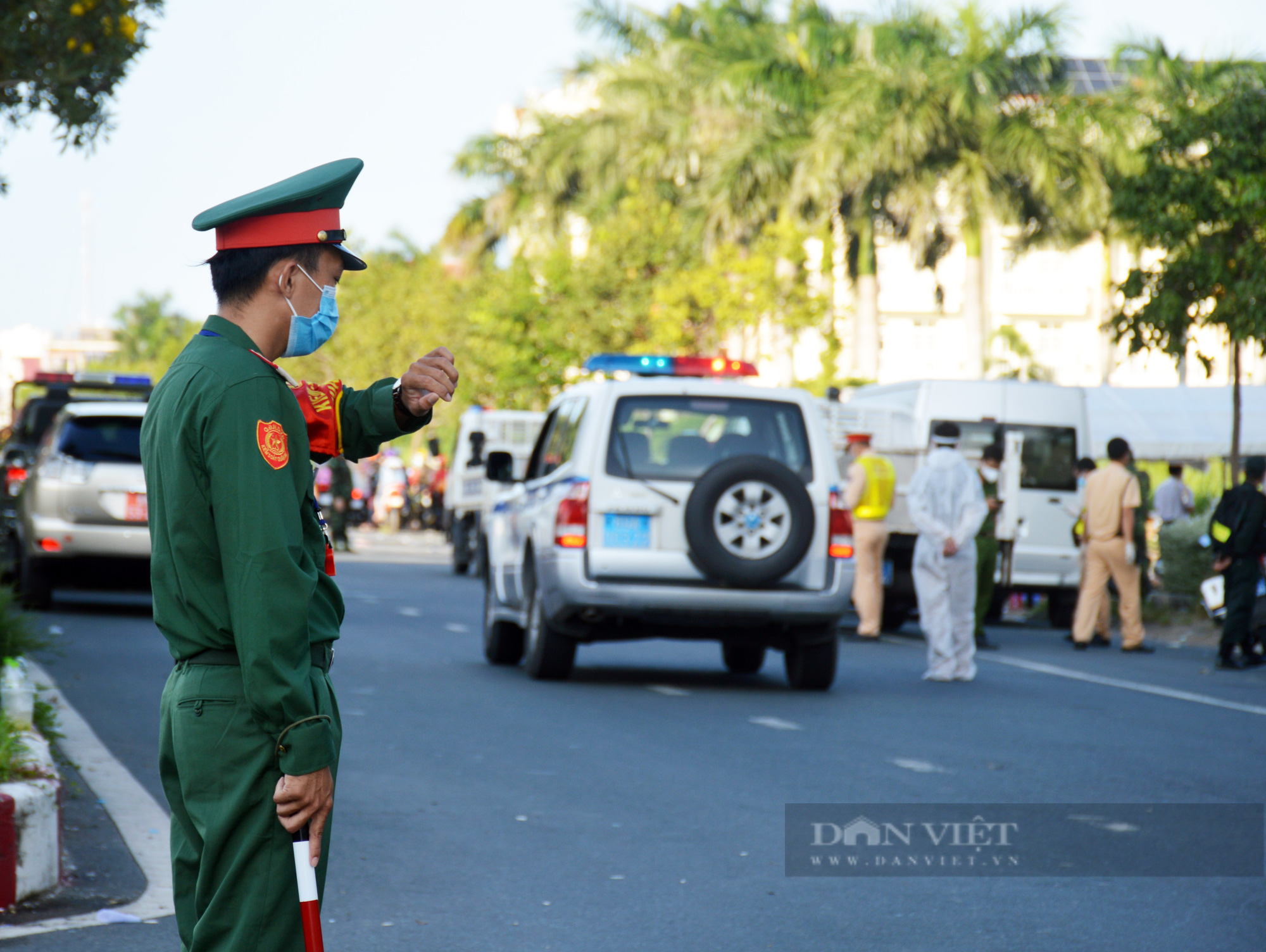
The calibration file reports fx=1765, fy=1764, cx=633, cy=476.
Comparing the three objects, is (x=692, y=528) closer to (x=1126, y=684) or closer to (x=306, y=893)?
(x=1126, y=684)

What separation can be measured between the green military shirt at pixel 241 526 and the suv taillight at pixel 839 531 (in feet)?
27.5

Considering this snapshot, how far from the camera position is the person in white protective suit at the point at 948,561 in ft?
41.5

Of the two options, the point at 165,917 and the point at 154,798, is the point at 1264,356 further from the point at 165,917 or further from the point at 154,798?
the point at 165,917

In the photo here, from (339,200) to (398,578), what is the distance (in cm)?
2034

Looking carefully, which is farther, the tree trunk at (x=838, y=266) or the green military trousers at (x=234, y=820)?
the tree trunk at (x=838, y=266)

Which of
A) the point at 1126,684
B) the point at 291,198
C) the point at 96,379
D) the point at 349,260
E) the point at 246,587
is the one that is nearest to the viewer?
the point at 246,587

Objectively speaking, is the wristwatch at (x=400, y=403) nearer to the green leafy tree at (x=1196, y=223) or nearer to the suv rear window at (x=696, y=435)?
the suv rear window at (x=696, y=435)

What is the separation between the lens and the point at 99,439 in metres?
15.3

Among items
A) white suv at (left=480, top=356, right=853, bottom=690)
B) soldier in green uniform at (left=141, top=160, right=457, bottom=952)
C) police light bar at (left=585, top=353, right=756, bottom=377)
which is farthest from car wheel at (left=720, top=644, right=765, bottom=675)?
soldier in green uniform at (left=141, top=160, right=457, bottom=952)

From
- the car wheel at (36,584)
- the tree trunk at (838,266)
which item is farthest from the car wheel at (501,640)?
the tree trunk at (838,266)

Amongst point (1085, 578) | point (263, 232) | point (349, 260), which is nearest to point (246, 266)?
point (263, 232)

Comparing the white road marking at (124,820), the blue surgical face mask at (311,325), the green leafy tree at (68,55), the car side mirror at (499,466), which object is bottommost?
the white road marking at (124,820)

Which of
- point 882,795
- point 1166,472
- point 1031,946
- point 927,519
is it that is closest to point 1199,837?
point 882,795

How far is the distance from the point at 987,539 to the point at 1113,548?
3.88 feet
